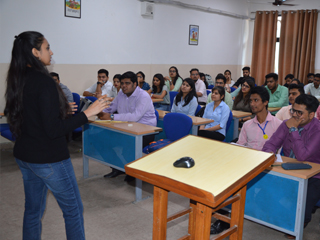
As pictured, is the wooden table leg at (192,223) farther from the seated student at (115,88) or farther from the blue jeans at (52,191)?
the seated student at (115,88)

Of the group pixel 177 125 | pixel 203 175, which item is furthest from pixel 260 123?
pixel 203 175

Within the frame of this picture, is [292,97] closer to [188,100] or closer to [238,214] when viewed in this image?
[188,100]

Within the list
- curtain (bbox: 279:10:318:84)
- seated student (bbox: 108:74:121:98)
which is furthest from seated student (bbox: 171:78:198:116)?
curtain (bbox: 279:10:318:84)

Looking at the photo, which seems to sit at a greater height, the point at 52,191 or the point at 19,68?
the point at 19,68

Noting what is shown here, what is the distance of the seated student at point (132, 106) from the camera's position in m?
3.60

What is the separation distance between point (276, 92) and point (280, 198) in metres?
3.66

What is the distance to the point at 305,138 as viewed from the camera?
2.42 metres

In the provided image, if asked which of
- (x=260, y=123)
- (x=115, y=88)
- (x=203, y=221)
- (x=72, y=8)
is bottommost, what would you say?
(x=203, y=221)

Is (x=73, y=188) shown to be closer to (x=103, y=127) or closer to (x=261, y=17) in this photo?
(x=103, y=127)

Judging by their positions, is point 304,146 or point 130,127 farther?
point 130,127

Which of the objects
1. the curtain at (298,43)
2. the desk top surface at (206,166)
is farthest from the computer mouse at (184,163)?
the curtain at (298,43)

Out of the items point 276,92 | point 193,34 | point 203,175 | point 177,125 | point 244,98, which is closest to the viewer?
point 203,175

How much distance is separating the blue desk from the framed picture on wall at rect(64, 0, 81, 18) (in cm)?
492

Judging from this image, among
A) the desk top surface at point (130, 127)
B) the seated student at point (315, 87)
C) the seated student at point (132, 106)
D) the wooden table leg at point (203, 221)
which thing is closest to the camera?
the wooden table leg at point (203, 221)
